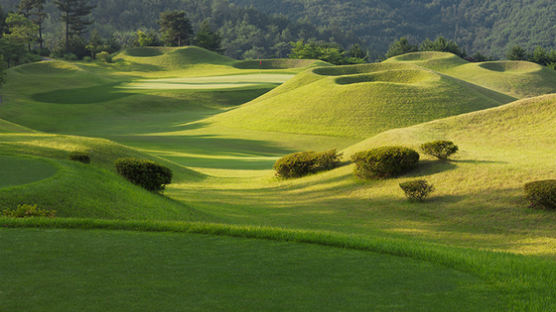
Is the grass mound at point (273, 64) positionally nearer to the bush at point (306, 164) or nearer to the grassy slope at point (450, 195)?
the bush at point (306, 164)

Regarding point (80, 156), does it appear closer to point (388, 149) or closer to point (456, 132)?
point (388, 149)

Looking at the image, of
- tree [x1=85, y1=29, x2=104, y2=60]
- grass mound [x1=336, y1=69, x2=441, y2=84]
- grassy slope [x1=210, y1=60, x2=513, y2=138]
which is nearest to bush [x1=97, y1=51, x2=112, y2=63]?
tree [x1=85, y1=29, x2=104, y2=60]

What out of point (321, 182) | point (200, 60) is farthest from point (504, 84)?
point (321, 182)

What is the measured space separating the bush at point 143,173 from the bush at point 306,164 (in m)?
8.12

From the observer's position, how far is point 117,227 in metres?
9.87

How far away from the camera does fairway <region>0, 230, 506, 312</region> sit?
5.95 m

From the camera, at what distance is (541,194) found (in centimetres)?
1465

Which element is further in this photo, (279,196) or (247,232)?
(279,196)

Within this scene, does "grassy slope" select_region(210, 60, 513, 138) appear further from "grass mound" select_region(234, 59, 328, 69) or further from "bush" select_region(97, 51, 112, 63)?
"bush" select_region(97, 51, 112, 63)

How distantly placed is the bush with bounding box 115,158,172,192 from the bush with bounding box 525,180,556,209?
11335mm

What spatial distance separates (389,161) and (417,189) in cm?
262

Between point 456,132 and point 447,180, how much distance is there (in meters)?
7.08

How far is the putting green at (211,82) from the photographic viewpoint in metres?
92.4

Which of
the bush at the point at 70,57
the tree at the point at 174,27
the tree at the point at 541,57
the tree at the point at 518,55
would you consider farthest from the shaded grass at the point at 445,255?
the tree at the point at 174,27
